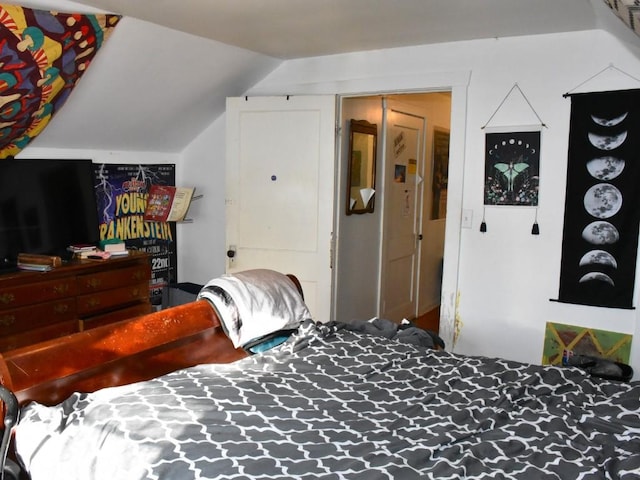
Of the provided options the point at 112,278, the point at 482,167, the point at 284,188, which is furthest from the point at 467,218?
the point at 112,278

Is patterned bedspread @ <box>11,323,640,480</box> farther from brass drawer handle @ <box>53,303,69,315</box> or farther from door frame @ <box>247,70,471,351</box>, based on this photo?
brass drawer handle @ <box>53,303,69,315</box>

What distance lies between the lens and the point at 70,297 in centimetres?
371

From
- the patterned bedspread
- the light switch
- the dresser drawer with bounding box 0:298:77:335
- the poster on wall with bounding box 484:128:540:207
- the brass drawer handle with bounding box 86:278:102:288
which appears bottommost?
the dresser drawer with bounding box 0:298:77:335

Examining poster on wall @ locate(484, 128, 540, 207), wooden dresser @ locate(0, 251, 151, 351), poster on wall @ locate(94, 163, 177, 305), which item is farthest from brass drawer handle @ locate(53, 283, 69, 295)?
poster on wall @ locate(484, 128, 540, 207)

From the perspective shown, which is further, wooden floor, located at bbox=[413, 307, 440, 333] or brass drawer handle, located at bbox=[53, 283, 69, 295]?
wooden floor, located at bbox=[413, 307, 440, 333]

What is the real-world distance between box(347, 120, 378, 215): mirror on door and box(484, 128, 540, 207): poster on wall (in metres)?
1.14

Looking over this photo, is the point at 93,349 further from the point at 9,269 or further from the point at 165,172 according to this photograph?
the point at 165,172

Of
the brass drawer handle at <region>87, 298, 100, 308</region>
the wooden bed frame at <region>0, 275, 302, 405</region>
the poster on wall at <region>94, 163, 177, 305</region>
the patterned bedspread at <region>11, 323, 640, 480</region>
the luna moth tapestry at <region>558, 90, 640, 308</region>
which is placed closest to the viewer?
the patterned bedspread at <region>11, 323, 640, 480</region>

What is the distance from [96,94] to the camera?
147 inches

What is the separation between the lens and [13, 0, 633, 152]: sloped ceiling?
2957mm

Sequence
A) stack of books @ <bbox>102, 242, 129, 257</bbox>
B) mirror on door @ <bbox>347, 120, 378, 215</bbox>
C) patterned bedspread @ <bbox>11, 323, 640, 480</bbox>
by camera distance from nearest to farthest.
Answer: patterned bedspread @ <bbox>11, 323, 640, 480</bbox>
stack of books @ <bbox>102, 242, 129, 257</bbox>
mirror on door @ <bbox>347, 120, 378, 215</bbox>

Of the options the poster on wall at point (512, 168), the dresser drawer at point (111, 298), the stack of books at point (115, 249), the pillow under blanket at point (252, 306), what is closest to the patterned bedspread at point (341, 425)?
the pillow under blanket at point (252, 306)

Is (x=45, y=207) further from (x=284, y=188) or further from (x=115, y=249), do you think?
(x=284, y=188)

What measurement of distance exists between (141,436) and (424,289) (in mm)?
4692
